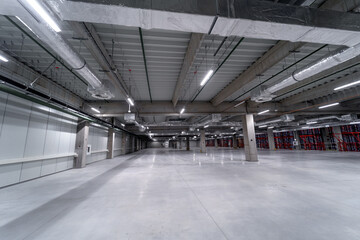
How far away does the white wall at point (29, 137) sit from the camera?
17.0ft

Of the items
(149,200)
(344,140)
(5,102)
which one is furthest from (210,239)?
(344,140)

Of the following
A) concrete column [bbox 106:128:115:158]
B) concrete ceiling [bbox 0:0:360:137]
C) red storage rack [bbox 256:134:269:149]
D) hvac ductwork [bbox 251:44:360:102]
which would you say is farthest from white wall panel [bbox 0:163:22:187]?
red storage rack [bbox 256:134:269:149]

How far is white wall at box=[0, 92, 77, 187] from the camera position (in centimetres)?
517

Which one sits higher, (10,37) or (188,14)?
(10,37)

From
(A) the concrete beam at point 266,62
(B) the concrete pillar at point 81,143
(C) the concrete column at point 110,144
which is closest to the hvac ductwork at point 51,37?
(A) the concrete beam at point 266,62

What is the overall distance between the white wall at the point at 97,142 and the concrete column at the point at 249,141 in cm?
1299

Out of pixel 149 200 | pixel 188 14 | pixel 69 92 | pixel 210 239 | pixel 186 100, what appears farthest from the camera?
pixel 186 100

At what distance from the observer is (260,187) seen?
458 cm

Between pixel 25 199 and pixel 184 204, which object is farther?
pixel 25 199

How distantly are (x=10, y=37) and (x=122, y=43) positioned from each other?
3332 millimetres

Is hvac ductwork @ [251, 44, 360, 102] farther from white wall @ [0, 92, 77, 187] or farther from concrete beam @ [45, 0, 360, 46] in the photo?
white wall @ [0, 92, 77, 187]

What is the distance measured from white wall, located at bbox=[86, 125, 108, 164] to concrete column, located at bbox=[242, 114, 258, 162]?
13.0 m

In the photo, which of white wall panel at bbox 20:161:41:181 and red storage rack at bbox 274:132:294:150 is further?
red storage rack at bbox 274:132:294:150

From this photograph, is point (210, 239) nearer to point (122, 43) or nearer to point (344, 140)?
point (122, 43)
